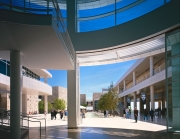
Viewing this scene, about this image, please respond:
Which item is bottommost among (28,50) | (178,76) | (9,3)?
(178,76)

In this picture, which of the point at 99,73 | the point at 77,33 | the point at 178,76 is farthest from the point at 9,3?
the point at 99,73

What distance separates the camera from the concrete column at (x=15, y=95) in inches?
460

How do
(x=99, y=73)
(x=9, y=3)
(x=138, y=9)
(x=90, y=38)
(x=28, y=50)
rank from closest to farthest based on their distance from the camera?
(x=9, y=3) → (x=28, y=50) → (x=138, y=9) → (x=90, y=38) → (x=99, y=73)

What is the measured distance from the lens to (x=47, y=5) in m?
9.53

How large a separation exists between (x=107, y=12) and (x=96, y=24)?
1333 millimetres

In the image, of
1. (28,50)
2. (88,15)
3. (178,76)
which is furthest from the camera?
(88,15)

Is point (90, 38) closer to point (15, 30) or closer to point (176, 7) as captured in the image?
point (176, 7)

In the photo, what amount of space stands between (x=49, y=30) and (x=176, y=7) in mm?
7058

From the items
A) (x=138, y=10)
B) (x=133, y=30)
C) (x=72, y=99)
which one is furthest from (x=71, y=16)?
(x=72, y=99)

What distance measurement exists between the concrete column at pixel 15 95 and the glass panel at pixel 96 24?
907 cm

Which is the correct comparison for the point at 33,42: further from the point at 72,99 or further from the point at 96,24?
the point at 96,24

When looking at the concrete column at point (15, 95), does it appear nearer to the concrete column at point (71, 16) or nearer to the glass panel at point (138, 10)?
the concrete column at point (71, 16)

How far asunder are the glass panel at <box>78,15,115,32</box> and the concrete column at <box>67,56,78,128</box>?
3.80 meters

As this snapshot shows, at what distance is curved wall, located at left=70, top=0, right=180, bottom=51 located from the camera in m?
13.3
